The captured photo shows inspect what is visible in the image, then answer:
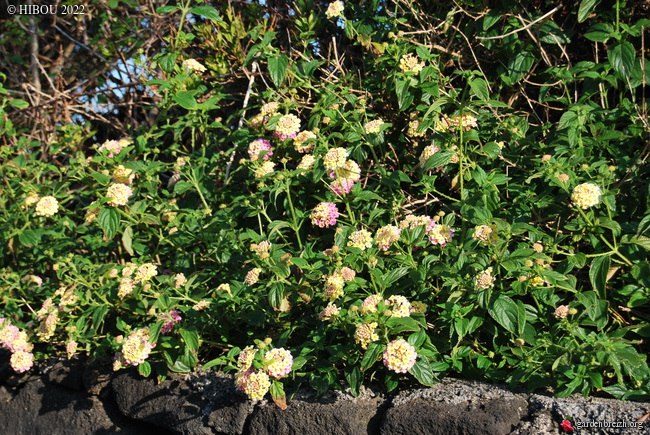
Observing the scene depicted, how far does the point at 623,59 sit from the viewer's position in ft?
7.87

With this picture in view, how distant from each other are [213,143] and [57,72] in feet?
7.37

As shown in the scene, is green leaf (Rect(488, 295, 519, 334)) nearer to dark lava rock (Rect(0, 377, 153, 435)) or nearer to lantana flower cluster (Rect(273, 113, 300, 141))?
lantana flower cluster (Rect(273, 113, 300, 141))

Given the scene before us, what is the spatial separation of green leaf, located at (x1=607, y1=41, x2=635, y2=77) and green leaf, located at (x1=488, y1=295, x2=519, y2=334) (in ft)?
3.61

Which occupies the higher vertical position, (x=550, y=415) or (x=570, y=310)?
(x=570, y=310)

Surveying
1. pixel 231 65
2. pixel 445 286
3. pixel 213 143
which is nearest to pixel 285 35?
pixel 231 65

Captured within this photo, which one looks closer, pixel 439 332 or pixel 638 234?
pixel 638 234

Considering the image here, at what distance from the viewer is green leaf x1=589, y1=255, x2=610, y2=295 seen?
199cm

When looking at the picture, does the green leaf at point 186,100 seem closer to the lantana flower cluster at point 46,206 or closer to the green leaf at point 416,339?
the lantana flower cluster at point 46,206

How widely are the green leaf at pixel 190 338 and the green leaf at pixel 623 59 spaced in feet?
6.17

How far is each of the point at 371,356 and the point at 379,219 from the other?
2.46ft

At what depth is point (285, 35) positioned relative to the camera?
139 inches

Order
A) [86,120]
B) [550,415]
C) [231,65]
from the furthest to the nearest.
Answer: [86,120] < [231,65] < [550,415]

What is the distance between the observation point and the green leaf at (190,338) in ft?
7.37

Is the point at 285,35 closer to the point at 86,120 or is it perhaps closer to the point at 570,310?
the point at 86,120
